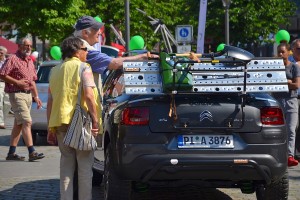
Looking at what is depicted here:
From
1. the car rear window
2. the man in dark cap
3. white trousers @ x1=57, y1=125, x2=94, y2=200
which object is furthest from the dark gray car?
the car rear window

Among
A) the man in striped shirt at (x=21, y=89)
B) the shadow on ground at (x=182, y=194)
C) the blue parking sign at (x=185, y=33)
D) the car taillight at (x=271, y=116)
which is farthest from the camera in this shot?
the blue parking sign at (x=185, y=33)

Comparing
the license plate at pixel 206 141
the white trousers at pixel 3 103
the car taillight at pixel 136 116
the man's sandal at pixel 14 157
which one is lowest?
the man's sandal at pixel 14 157

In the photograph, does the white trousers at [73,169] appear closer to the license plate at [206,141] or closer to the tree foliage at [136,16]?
the license plate at [206,141]

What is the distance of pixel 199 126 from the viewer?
753cm

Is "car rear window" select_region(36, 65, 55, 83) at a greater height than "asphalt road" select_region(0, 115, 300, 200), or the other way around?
"car rear window" select_region(36, 65, 55, 83)

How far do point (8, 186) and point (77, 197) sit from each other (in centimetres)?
184

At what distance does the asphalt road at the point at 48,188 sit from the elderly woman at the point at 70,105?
104 centimetres

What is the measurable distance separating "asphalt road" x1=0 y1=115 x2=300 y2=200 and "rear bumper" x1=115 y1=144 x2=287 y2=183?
1.46 meters

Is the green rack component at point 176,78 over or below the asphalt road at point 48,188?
over

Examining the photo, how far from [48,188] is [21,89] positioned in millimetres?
3089

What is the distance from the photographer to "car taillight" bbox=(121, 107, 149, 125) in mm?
7582

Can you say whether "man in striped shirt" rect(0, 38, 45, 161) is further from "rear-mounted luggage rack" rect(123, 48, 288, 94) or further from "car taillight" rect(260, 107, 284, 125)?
"car taillight" rect(260, 107, 284, 125)

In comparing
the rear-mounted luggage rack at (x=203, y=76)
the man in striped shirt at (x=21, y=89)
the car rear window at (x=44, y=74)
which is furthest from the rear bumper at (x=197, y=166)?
the car rear window at (x=44, y=74)

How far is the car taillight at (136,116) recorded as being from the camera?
758 cm
